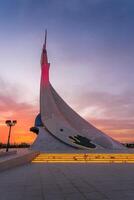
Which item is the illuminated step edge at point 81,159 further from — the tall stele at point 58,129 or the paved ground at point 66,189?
the tall stele at point 58,129

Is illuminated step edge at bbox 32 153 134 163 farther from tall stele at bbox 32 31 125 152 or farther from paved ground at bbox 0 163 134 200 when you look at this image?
tall stele at bbox 32 31 125 152

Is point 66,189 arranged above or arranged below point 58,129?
below

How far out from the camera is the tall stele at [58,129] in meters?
40.3

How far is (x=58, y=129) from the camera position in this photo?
4103 cm

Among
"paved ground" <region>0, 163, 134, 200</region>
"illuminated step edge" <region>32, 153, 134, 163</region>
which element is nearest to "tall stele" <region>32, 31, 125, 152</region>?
"illuminated step edge" <region>32, 153, 134, 163</region>

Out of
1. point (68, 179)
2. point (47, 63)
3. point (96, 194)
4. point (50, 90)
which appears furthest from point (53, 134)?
point (96, 194)

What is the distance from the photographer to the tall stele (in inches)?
1587

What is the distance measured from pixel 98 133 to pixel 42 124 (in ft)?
21.9

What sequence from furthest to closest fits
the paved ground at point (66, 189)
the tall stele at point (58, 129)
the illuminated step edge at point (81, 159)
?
the tall stele at point (58, 129) < the illuminated step edge at point (81, 159) < the paved ground at point (66, 189)

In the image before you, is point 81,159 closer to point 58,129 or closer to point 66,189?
point 66,189

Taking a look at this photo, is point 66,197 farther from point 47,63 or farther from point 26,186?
point 47,63

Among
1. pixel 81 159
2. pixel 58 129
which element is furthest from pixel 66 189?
pixel 58 129

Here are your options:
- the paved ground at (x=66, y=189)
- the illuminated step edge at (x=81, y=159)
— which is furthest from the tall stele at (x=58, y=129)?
the paved ground at (x=66, y=189)

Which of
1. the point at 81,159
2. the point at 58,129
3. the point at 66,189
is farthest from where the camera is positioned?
the point at 58,129
